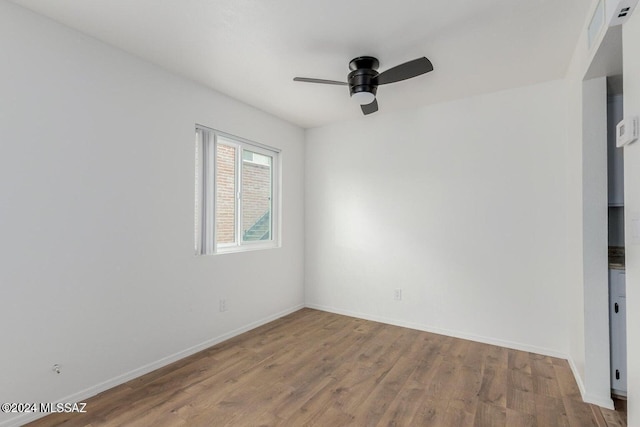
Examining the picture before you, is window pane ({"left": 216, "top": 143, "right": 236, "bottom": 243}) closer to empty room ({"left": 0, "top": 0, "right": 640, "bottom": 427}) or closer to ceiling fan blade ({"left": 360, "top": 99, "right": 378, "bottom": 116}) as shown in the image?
empty room ({"left": 0, "top": 0, "right": 640, "bottom": 427})

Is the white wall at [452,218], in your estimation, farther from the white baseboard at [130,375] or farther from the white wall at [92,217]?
the white wall at [92,217]

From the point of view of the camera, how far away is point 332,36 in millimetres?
2264

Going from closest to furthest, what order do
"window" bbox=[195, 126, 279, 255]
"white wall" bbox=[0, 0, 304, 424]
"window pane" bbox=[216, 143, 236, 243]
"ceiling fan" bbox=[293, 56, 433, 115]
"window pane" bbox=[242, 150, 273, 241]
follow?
"white wall" bbox=[0, 0, 304, 424]
"ceiling fan" bbox=[293, 56, 433, 115]
"window" bbox=[195, 126, 279, 255]
"window pane" bbox=[216, 143, 236, 243]
"window pane" bbox=[242, 150, 273, 241]

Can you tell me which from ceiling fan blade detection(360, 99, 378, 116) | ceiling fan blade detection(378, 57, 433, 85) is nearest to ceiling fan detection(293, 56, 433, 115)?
ceiling fan blade detection(378, 57, 433, 85)

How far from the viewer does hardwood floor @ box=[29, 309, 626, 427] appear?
200cm

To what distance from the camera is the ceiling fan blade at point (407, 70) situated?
7.29 ft

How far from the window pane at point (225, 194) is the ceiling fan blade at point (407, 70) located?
1.86 meters

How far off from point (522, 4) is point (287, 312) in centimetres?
386

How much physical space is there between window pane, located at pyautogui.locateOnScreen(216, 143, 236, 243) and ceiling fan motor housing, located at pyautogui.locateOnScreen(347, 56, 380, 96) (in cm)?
166

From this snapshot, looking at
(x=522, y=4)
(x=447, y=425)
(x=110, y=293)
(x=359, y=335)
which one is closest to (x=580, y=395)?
(x=447, y=425)

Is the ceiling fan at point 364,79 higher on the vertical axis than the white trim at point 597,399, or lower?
higher

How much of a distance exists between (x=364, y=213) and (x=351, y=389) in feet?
7.17

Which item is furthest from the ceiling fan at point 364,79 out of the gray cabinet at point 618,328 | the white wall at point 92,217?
the gray cabinet at point 618,328

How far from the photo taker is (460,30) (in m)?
2.19
